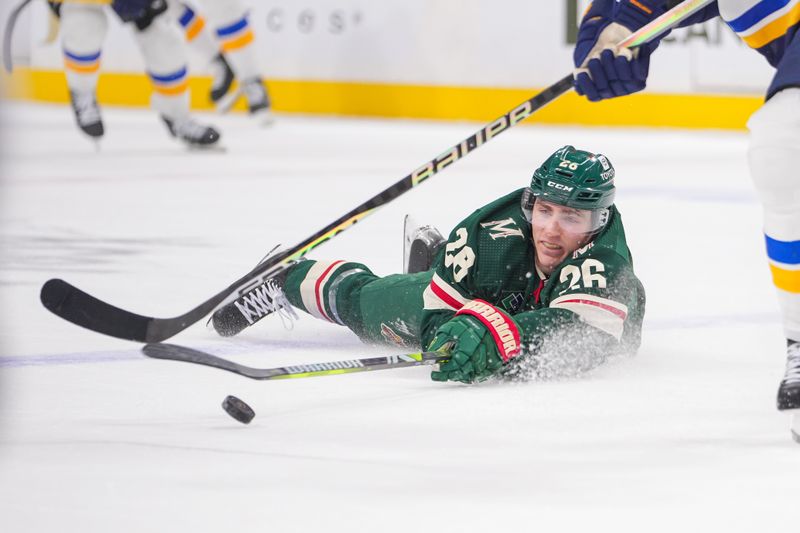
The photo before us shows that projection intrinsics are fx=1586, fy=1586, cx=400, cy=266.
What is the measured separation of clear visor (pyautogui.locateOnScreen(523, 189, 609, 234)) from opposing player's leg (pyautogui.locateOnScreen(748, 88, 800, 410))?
0.50 metres

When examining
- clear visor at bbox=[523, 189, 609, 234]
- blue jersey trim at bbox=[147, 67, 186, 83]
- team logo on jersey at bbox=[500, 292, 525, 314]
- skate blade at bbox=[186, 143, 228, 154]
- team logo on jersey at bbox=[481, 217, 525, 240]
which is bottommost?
skate blade at bbox=[186, 143, 228, 154]

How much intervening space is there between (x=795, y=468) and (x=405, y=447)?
20.3 inches

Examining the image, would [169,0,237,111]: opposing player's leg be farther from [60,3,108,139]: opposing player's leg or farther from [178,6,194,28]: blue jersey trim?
[60,3,108,139]: opposing player's leg

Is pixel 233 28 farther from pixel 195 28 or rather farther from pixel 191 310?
pixel 191 310

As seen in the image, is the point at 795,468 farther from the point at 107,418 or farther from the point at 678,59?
the point at 678,59

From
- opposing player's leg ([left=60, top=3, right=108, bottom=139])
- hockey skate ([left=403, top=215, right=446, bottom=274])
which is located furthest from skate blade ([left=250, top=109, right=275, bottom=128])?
hockey skate ([left=403, top=215, right=446, bottom=274])

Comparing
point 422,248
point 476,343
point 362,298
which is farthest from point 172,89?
point 476,343

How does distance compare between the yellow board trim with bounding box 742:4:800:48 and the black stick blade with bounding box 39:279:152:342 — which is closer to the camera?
the yellow board trim with bounding box 742:4:800:48

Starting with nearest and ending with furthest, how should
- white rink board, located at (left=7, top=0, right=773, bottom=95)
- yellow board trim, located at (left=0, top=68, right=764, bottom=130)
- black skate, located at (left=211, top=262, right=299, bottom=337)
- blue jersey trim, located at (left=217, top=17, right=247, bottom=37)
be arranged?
1. black skate, located at (left=211, top=262, right=299, bottom=337)
2. white rink board, located at (left=7, top=0, right=773, bottom=95)
3. yellow board trim, located at (left=0, top=68, right=764, bottom=130)
4. blue jersey trim, located at (left=217, top=17, right=247, bottom=37)

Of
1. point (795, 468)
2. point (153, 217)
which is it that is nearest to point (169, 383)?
point (795, 468)

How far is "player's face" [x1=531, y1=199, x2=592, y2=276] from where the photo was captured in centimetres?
271

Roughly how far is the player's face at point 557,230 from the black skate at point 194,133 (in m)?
4.98

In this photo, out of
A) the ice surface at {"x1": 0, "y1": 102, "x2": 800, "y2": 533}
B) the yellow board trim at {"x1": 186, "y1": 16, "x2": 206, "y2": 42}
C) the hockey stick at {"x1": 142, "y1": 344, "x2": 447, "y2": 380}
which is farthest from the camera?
the yellow board trim at {"x1": 186, "y1": 16, "x2": 206, "y2": 42}

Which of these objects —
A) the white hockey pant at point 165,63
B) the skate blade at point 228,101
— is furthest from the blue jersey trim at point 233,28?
the white hockey pant at point 165,63
